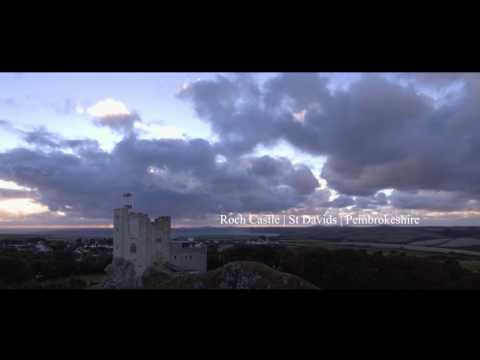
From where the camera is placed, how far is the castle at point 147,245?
970 inches

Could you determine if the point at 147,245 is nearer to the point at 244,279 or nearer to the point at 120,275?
the point at 120,275

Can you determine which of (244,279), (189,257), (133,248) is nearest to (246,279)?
(244,279)

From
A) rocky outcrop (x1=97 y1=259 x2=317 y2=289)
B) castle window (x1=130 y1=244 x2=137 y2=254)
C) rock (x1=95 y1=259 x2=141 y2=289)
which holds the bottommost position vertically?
rock (x1=95 y1=259 x2=141 y2=289)

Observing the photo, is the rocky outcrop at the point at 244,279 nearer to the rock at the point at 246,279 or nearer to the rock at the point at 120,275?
the rock at the point at 246,279

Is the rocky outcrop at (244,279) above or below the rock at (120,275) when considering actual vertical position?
above

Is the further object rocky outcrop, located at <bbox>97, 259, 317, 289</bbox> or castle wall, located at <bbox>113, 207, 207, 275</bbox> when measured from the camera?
castle wall, located at <bbox>113, 207, 207, 275</bbox>

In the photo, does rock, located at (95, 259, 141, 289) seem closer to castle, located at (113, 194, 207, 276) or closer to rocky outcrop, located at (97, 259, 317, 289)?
castle, located at (113, 194, 207, 276)

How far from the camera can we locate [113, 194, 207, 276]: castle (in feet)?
80.8

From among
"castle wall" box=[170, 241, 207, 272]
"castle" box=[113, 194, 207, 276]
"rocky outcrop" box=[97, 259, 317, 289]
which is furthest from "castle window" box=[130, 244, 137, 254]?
"rocky outcrop" box=[97, 259, 317, 289]

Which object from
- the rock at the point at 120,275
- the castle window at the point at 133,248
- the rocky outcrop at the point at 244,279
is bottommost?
the rock at the point at 120,275

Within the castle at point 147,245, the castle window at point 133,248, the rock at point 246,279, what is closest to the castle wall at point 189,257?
the castle at point 147,245

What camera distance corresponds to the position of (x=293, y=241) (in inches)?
963

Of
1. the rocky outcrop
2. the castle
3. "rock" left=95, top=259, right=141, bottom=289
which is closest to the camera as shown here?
the rocky outcrop

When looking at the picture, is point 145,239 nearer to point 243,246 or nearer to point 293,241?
point 243,246
